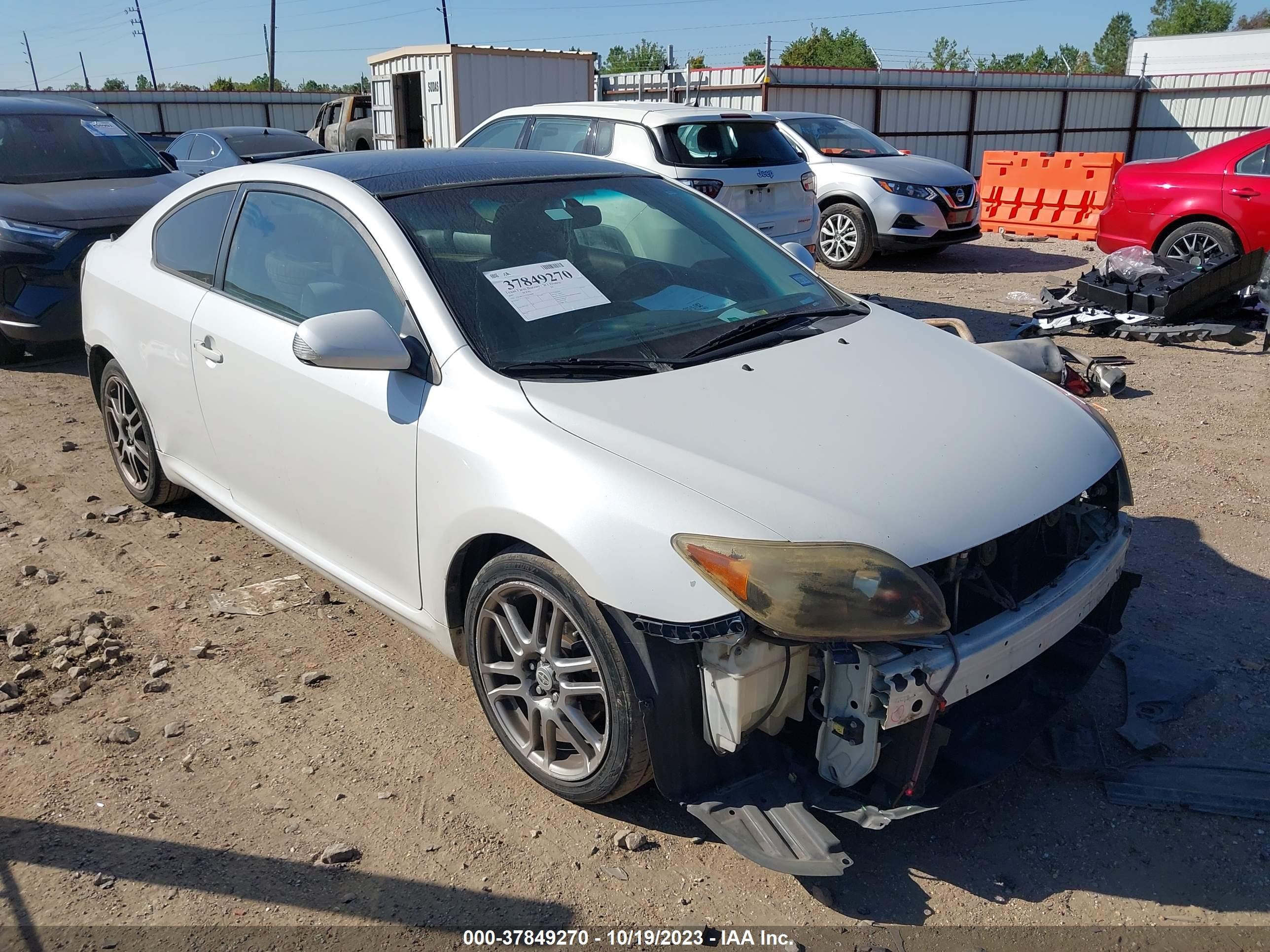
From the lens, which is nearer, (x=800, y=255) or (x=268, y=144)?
(x=800, y=255)

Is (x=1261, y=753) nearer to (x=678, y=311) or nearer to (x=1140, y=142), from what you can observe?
(x=678, y=311)

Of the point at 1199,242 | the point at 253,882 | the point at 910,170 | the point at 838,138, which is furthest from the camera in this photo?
the point at 838,138

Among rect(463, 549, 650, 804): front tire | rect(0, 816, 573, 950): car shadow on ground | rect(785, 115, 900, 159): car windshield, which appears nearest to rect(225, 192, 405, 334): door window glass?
rect(463, 549, 650, 804): front tire

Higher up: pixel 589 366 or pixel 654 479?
pixel 589 366

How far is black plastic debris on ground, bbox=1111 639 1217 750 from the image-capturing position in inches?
124

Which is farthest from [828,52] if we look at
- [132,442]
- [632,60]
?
[132,442]

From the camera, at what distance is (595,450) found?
259 centimetres

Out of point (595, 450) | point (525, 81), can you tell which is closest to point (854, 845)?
point (595, 450)

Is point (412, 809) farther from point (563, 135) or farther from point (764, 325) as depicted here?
point (563, 135)

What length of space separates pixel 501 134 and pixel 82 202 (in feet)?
12.0

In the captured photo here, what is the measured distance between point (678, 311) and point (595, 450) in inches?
37.4

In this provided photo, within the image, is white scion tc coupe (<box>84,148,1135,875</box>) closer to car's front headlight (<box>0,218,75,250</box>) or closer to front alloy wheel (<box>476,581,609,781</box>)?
front alloy wheel (<box>476,581,609,781</box>)

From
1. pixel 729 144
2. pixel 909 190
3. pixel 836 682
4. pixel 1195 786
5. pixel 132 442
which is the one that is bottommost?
pixel 1195 786

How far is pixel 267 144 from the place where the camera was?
1327 centimetres
